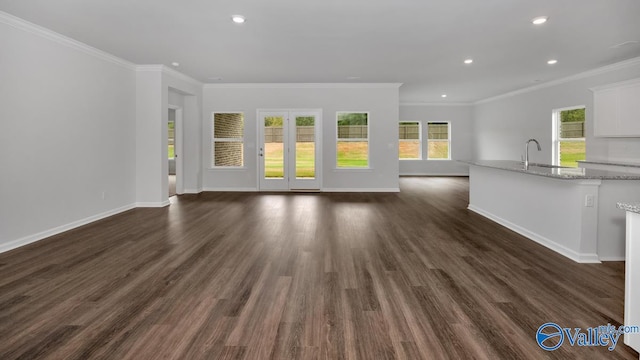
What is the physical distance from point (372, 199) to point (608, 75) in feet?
16.7

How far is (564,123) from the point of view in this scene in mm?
8711

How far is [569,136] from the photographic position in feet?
28.2

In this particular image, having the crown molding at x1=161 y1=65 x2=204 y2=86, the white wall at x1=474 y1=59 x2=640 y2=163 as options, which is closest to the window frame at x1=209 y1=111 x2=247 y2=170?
the crown molding at x1=161 y1=65 x2=204 y2=86

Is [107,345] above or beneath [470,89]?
beneath

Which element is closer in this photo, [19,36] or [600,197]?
[600,197]

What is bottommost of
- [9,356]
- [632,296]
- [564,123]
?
[9,356]

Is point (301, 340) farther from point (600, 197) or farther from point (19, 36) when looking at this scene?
point (19, 36)

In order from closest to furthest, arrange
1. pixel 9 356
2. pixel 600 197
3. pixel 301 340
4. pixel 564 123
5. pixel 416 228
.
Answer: pixel 9 356
pixel 301 340
pixel 600 197
pixel 416 228
pixel 564 123

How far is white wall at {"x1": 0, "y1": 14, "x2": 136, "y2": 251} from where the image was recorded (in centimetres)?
414

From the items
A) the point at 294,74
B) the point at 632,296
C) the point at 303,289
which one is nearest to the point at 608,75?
the point at 294,74

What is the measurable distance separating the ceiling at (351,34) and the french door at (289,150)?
1.53 metres

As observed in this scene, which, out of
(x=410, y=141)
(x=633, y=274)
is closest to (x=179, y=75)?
(x=633, y=274)

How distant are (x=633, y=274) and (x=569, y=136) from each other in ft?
26.1

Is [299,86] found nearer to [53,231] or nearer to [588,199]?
[53,231]
